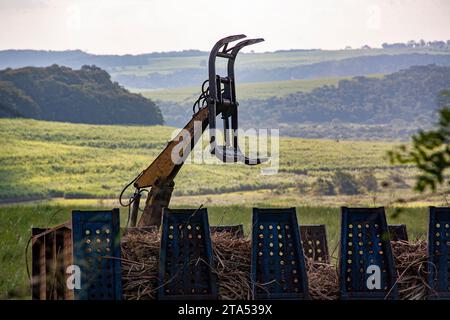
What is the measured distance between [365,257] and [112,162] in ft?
190

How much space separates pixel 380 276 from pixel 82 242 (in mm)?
2004

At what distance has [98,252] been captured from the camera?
738 centimetres

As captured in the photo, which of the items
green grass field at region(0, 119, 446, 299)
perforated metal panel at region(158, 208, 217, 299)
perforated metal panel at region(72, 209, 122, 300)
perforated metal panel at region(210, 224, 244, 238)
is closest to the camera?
perforated metal panel at region(72, 209, 122, 300)

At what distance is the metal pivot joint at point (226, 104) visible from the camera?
1014 centimetres

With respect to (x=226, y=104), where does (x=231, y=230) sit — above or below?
below

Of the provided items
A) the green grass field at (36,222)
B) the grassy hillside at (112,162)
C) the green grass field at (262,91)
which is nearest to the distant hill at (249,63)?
the green grass field at (262,91)

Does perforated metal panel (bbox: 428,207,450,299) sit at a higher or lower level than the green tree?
lower

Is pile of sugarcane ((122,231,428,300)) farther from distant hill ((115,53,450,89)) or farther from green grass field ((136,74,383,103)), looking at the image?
distant hill ((115,53,450,89))

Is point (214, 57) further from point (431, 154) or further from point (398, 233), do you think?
point (431, 154)

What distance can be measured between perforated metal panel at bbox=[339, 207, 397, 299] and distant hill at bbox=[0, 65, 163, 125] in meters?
75.2

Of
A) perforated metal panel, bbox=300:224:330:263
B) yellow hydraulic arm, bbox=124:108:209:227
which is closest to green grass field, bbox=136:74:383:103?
yellow hydraulic arm, bbox=124:108:209:227

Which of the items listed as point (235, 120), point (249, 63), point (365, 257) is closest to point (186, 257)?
point (365, 257)

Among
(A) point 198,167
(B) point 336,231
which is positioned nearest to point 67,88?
(A) point 198,167

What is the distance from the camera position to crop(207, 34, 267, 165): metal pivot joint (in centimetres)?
1014
